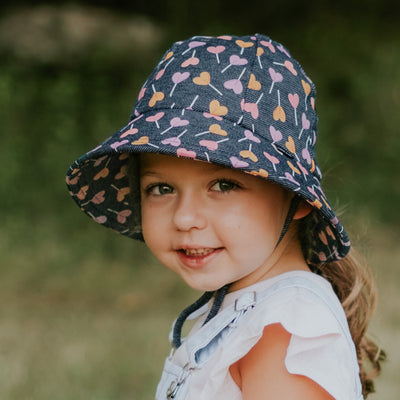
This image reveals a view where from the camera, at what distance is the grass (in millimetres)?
2805

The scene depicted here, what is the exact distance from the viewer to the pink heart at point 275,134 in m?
1.27

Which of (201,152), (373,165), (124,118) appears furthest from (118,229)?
(373,165)

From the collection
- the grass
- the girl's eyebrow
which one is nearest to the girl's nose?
the girl's eyebrow

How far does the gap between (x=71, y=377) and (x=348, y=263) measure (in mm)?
1697

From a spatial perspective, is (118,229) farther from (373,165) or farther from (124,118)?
(373,165)

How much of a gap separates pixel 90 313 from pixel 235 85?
254cm

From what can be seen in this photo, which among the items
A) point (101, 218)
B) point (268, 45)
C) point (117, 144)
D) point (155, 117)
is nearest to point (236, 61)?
point (268, 45)

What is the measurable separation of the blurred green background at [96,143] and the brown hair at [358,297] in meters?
1.26

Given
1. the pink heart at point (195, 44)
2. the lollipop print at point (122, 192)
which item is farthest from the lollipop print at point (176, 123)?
the lollipop print at point (122, 192)

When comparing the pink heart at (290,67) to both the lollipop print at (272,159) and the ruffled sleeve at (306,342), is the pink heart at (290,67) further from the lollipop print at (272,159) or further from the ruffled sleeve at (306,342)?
the ruffled sleeve at (306,342)

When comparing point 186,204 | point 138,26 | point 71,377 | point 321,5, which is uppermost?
point 321,5

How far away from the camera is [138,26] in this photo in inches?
201

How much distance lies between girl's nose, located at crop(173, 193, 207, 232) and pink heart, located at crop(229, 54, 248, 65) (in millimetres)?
307

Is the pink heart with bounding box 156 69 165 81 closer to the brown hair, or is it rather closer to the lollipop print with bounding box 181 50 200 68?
the lollipop print with bounding box 181 50 200 68
